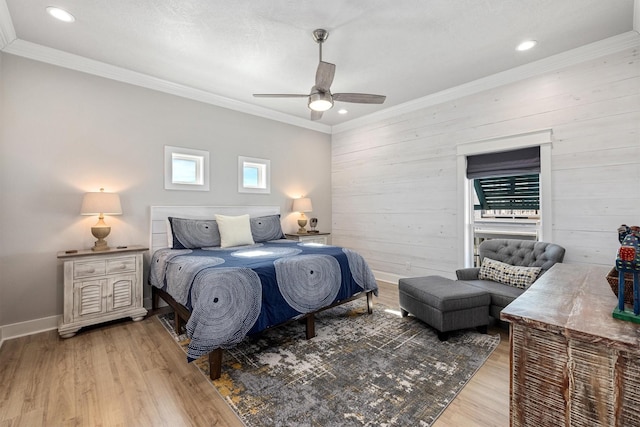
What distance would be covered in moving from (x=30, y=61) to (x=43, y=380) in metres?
3.03

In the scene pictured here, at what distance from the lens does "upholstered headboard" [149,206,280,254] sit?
3.60 meters

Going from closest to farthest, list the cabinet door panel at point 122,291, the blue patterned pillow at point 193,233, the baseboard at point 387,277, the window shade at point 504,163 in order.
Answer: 1. the cabinet door panel at point 122,291
2. the window shade at point 504,163
3. the blue patterned pillow at point 193,233
4. the baseboard at point 387,277

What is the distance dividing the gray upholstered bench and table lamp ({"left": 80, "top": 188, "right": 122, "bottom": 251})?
11.0 ft

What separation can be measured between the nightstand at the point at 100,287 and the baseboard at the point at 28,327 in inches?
7.1

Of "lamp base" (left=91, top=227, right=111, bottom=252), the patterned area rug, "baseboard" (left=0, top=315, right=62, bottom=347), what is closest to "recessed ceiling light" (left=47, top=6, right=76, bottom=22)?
"lamp base" (left=91, top=227, right=111, bottom=252)

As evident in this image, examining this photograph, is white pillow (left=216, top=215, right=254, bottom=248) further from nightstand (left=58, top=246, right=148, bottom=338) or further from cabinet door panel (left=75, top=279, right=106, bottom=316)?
cabinet door panel (left=75, top=279, right=106, bottom=316)

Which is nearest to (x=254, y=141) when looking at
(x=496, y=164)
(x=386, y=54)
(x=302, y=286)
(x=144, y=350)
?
(x=386, y=54)

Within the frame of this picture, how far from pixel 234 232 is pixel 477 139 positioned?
3433mm

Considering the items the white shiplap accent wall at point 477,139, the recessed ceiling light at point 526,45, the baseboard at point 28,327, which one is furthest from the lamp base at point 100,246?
the recessed ceiling light at point 526,45

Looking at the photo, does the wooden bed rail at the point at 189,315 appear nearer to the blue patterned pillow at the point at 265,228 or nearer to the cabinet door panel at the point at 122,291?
the cabinet door panel at the point at 122,291

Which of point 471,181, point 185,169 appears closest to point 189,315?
point 185,169

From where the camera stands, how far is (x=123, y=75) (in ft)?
11.1

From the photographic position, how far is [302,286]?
265 centimetres

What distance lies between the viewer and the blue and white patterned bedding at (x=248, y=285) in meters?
2.05
